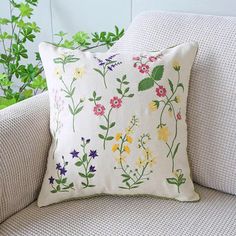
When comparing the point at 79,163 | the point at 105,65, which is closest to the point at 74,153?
the point at 79,163

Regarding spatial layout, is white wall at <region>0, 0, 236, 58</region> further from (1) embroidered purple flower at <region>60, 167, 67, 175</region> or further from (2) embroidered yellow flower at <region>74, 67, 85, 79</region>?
(1) embroidered purple flower at <region>60, 167, 67, 175</region>

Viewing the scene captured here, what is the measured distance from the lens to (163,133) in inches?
41.6

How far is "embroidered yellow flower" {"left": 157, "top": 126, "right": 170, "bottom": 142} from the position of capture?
1055 mm

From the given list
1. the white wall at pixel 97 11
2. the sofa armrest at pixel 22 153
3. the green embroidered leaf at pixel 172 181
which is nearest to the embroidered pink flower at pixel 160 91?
the green embroidered leaf at pixel 172 181

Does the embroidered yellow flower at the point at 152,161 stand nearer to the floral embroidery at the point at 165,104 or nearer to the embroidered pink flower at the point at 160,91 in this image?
the floral embroidery at the point at 165,104

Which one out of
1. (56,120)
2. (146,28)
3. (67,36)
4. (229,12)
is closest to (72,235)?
(56,120)

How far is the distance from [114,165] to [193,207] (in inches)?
8.8

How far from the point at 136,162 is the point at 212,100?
261 millimetres

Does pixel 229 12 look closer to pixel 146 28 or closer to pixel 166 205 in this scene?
pixel 146 28

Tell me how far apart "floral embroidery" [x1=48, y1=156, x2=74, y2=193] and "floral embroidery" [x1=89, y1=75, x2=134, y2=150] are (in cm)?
12

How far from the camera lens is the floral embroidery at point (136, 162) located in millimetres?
1041

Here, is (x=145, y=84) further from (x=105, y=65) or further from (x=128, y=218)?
(x=128, y=218)

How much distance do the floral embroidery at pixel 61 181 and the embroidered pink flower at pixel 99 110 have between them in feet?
0.47

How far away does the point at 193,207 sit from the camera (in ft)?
3.44
